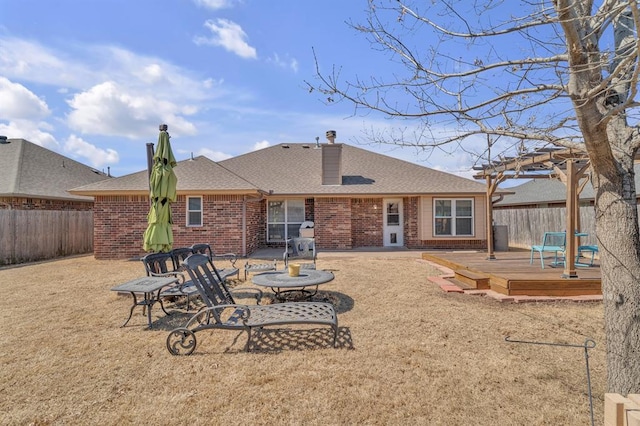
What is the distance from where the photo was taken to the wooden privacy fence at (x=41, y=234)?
1252 cm

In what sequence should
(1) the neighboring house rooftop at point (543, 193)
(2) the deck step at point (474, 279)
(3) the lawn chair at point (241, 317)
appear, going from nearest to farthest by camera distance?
(3) the lawn chair at point (241, 317) < (2) the deck step at point (474, 279) < (1) the neighboring house rooftop at point (543, 193)

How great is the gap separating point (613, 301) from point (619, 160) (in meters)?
1.12

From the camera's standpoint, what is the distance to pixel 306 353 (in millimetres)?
4156

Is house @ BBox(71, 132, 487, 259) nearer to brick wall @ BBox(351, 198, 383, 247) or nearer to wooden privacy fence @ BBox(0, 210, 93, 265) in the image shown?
brick wall @ BBox(351, 198, 383, 247)

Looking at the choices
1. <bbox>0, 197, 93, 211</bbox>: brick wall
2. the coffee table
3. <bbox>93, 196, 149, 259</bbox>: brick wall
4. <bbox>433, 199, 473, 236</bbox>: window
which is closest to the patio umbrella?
the coffee table

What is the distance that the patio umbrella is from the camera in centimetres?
687

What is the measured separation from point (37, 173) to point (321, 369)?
20231 millimetres

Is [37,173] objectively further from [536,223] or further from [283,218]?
[536,223]

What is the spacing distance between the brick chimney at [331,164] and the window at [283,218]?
1.66 m

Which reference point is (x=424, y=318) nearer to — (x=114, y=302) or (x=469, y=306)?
(x=469, y=306)

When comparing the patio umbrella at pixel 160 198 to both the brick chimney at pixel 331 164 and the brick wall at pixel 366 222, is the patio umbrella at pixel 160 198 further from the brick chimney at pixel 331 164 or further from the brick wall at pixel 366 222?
the brick wall at pixel 366 222

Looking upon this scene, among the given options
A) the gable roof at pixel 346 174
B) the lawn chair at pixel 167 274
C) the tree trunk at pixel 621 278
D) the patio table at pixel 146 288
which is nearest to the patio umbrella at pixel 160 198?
the lawn chair at pixel 167 274

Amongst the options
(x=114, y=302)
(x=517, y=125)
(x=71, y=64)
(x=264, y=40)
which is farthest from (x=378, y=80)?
(x=71, y=64)

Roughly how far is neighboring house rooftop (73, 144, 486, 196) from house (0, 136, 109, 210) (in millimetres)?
4403
